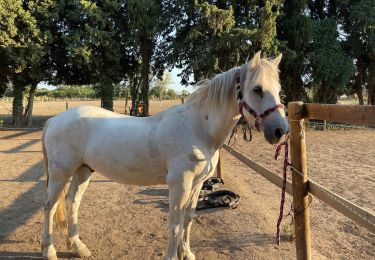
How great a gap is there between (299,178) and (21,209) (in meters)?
3.93

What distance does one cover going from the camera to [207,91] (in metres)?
2.80

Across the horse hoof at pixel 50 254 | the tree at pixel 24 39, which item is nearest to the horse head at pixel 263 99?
the horse hoof at pixel 50 254

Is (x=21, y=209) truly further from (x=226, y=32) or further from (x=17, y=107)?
(x=17, y=107)

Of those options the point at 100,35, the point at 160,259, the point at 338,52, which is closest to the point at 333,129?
the point at 338,52

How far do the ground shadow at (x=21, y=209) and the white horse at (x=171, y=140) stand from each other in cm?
104

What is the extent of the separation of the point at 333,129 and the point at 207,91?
15032mm

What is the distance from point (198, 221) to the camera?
425 cm

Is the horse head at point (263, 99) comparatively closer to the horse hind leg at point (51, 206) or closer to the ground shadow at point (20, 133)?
the horse hind leg at point (51, 206)

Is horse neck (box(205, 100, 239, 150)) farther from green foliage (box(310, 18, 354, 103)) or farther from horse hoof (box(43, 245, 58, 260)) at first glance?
green foliage (box(310, 18, 354, 103))

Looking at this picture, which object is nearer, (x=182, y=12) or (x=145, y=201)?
(x=145, y=201)

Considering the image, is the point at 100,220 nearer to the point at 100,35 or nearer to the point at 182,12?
the point at 100,35

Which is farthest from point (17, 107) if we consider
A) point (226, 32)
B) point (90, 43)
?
point (226, 32)

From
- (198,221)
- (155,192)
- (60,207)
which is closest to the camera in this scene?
(60,207)

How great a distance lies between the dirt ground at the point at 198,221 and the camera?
3.46 meters
